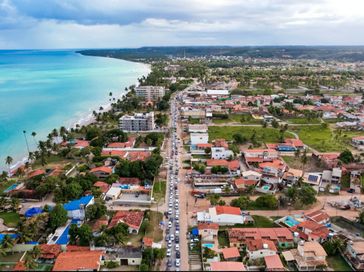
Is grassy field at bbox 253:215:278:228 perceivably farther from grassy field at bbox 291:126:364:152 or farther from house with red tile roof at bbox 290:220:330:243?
grassy field at bbox 291:126:364:152

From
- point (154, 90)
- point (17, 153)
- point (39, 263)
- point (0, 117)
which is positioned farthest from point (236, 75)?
point (39, 263)

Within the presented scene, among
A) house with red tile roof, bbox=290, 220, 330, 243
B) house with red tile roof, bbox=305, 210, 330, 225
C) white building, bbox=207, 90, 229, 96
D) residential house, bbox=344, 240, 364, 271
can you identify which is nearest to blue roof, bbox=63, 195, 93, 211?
house with red tile roof, bbox=290, 220, 330, 243

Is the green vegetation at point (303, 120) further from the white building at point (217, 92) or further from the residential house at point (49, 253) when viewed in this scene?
the residential house at point (49, 253)

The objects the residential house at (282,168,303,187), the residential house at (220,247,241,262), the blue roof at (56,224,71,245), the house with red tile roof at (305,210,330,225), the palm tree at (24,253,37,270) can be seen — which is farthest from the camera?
the residential house at (282,168,303,187)

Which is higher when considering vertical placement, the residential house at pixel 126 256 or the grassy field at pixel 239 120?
the residential house at pixel 126 256

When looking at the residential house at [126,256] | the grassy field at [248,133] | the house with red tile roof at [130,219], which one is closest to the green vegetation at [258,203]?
the house with red tile roof at [130,219]

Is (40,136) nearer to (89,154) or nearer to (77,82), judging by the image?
(89,154)
